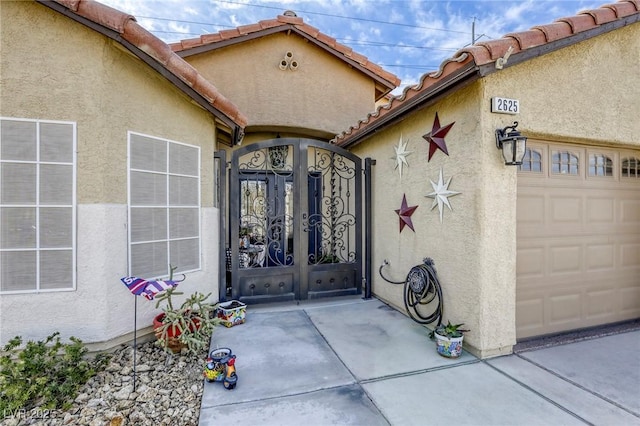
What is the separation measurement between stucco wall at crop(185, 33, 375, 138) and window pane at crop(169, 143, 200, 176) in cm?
416

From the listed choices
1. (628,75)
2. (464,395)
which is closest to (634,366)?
(464,395)

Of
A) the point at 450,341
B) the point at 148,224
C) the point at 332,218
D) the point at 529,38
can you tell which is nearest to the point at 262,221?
the point at 332,218

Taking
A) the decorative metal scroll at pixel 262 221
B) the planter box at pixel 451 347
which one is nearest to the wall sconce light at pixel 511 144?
the planter box at pixel 451 347

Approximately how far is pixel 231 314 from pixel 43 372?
2.95 metres

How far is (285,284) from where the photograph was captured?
793cm

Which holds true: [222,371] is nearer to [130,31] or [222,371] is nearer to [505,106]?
[130,31]

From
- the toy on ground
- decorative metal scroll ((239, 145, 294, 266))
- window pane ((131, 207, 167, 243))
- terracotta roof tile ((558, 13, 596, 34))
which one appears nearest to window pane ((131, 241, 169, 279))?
window pane ((131, 207, 167, 243))

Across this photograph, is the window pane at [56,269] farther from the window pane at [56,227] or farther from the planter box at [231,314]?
the planter box at [231,314]

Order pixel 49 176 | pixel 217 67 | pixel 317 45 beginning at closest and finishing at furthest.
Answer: pixel 49 176 < pixel 217 67 < pixel 317 45

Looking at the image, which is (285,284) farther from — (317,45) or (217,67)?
(317,45)

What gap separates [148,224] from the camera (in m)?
5.65

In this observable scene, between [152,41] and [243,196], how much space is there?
13.8 ft

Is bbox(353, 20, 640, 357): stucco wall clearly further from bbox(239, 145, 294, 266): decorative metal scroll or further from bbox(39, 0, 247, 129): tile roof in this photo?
bbox(39, 0, 247, 129): tile roof

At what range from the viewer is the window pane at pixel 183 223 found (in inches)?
242
